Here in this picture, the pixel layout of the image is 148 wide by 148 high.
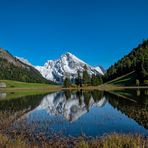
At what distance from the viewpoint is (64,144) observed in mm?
25250

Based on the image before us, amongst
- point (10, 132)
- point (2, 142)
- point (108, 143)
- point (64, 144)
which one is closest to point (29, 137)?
point (10, 132)

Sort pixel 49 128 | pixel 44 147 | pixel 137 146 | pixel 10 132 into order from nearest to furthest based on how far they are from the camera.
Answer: pixel 137 146 → pixel 44 147 → pixel 10 132 → pixel 49 128

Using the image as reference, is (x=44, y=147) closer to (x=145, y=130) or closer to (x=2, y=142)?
(x=2, y=142)

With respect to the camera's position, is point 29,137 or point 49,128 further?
point 49,128

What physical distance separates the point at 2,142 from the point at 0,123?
54.7 ft

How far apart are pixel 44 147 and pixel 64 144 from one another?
316cm

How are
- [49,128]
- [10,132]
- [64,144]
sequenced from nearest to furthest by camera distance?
1. [64,144]
2. [10,132]
3. [49,128]

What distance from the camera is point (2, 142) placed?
21.7 m

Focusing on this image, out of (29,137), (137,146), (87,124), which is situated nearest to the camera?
(137,146)

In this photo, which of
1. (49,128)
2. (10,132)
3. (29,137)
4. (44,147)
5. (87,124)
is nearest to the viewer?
(44,147)

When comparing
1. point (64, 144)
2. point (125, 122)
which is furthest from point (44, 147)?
point (125, 122)

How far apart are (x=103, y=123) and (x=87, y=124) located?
2338 millimetres

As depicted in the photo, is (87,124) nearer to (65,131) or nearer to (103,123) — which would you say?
(103,123)

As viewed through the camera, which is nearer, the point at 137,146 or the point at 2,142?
the point at 137,146
